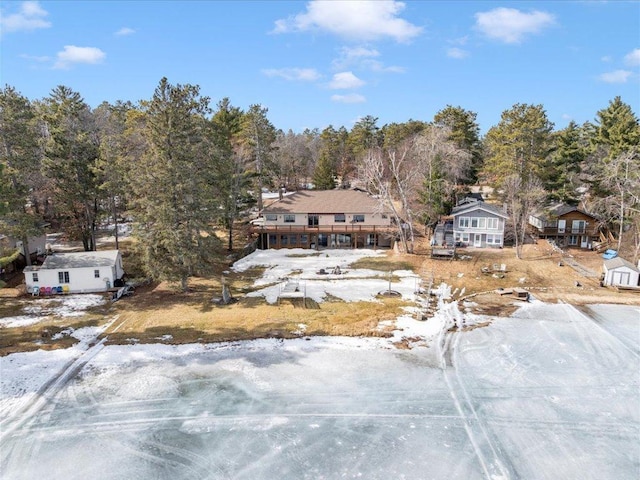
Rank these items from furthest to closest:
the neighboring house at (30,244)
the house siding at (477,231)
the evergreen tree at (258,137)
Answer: the evergreen tree at (258,137), the house siding at (477,231), the neighboring house at (30,244)

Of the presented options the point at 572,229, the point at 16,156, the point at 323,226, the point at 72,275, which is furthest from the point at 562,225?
the point at 16,156

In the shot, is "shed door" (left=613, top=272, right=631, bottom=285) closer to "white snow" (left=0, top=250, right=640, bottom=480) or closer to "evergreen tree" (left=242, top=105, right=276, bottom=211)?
"white snow" (left=0, top=250, right=640, bottom=480)

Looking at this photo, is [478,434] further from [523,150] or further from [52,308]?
[523,150]

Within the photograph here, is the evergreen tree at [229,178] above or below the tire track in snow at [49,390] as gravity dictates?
above

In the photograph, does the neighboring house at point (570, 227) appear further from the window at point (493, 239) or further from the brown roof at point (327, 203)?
the brown roof at point (327, 203)

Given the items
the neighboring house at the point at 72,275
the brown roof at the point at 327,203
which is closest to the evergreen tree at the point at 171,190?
the neighboring house at the point at 72,275

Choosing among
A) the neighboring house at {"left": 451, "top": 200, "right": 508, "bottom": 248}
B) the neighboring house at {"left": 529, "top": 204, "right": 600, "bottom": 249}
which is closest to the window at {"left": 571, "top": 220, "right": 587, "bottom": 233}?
the neighboring house at {"left": 529, "top": 204, "right": 600, "bottom": 249}

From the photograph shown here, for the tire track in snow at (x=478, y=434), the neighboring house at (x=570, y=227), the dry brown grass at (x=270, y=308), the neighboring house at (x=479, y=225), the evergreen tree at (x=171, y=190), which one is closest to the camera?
the tire track in snow at (x=478, y=434)
